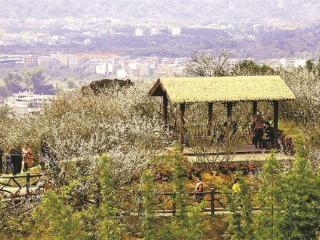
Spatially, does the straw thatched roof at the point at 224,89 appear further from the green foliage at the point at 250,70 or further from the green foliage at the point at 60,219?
the green foliage at the point at 250,70

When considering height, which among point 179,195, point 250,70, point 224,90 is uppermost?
point 224,90

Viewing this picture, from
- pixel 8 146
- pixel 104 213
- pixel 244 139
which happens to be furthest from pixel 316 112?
pixel 104 213

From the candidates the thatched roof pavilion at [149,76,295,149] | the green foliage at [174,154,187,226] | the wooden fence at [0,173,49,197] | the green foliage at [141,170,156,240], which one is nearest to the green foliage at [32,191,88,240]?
the green foliage at [141,170,156,240]

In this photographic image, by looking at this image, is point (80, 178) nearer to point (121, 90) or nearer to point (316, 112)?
point (316, 112)

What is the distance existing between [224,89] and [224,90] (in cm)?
7

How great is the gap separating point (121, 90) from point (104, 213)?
29.1 metres

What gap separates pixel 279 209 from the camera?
1936 cm

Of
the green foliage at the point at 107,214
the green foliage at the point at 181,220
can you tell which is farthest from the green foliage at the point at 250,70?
the green foliage at the point at 107,214

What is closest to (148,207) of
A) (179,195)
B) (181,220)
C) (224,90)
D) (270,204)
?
(181,220)

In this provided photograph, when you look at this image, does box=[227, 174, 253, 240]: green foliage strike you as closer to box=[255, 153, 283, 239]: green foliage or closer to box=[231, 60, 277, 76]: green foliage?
box=[255, 153, 283, 239]: green foliage

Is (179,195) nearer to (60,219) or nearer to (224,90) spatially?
(60,219)

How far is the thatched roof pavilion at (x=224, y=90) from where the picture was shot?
2959cm

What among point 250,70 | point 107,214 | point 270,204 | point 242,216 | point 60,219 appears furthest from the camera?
point 250,70

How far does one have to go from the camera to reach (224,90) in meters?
30.1
